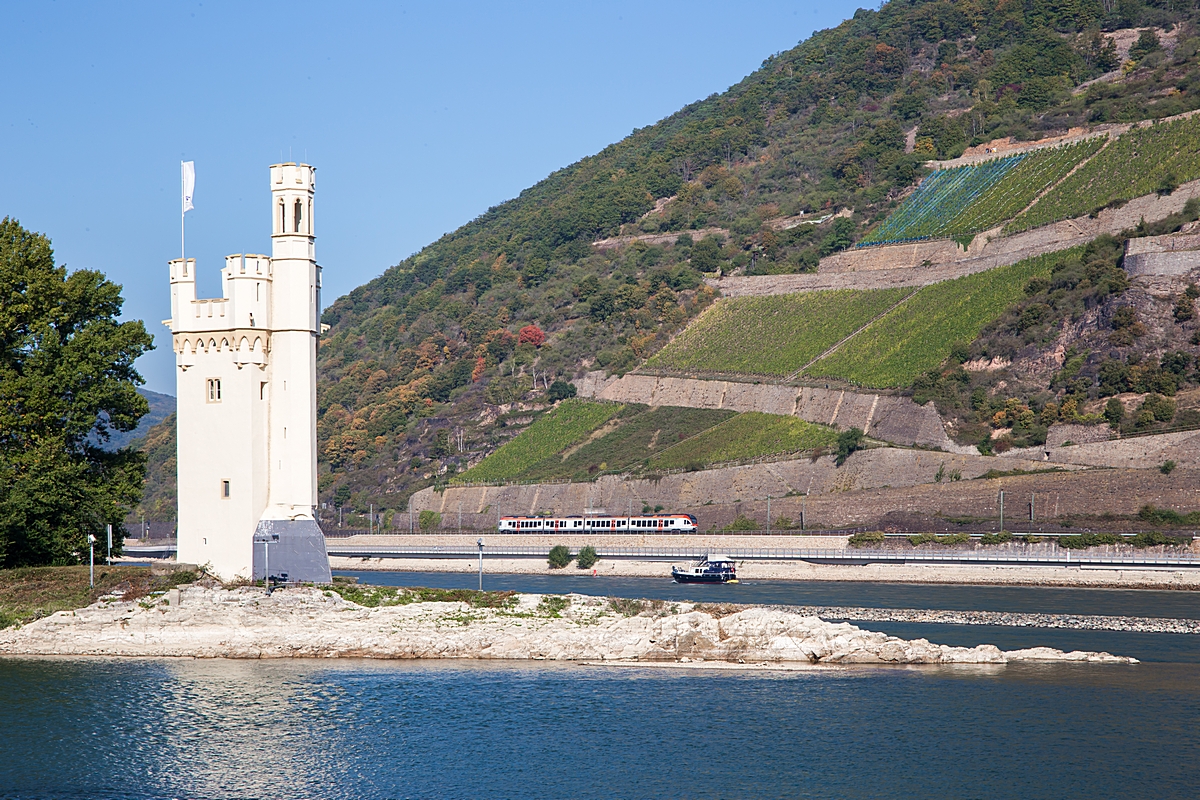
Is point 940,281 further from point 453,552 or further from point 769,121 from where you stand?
point 769,121

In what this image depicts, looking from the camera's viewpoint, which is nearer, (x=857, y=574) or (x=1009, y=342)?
(x=857, y=574)

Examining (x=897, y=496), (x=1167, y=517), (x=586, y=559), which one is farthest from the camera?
(x=897, y=496)

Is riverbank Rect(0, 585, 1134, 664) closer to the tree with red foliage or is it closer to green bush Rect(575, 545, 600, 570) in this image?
green bush Rect(575, 545, 600, 570)

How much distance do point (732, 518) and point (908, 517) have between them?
11800 millimetres

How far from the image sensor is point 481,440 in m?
111

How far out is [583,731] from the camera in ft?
96.7

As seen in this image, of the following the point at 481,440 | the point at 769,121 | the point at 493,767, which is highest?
the point at 769,121

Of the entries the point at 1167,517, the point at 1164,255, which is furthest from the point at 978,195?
the point at 1167,517

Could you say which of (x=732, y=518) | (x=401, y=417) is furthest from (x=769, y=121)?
(x=732, y=518)

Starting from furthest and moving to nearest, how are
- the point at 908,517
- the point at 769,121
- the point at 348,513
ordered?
the point at 769,121
the point at 348,513
the point at 908,517

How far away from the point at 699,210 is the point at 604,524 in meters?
69.6

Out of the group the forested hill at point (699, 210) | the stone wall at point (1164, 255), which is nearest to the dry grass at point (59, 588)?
the stone wall at point (1164, 255)

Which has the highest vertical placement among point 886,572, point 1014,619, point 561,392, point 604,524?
point 561,392

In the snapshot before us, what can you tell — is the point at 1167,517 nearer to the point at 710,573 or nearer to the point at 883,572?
the point at 883,572
